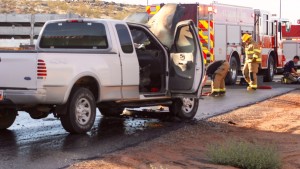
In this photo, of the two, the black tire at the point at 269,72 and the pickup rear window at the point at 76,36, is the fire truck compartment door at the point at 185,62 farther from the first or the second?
the black tire at the point at 269,72

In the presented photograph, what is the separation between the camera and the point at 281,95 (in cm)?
2036

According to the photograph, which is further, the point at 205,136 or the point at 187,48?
the point at 187,48

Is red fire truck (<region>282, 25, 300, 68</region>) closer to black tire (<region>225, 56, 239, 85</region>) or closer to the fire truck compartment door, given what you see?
black tire (<region>225, 56, 239, 85</region>)

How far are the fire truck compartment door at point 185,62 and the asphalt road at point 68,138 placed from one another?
2.50 ft

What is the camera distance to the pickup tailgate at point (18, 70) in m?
9.88

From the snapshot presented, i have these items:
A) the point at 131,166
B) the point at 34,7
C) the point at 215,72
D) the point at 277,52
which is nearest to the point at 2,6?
the point at 34,7

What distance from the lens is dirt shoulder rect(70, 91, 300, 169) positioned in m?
8.51

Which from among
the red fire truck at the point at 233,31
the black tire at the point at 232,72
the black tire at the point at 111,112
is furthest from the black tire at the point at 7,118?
the black tire at the point at 232,72

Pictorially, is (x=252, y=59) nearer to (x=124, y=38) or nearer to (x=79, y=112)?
(x=124, y=38)

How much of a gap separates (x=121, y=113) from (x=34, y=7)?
68973 millimetres

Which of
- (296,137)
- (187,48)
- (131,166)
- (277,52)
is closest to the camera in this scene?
(131,166)

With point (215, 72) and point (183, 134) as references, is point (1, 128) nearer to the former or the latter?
point (183, 134)

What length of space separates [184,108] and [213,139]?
2495 millimetres

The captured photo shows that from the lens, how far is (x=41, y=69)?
32.3 feet
